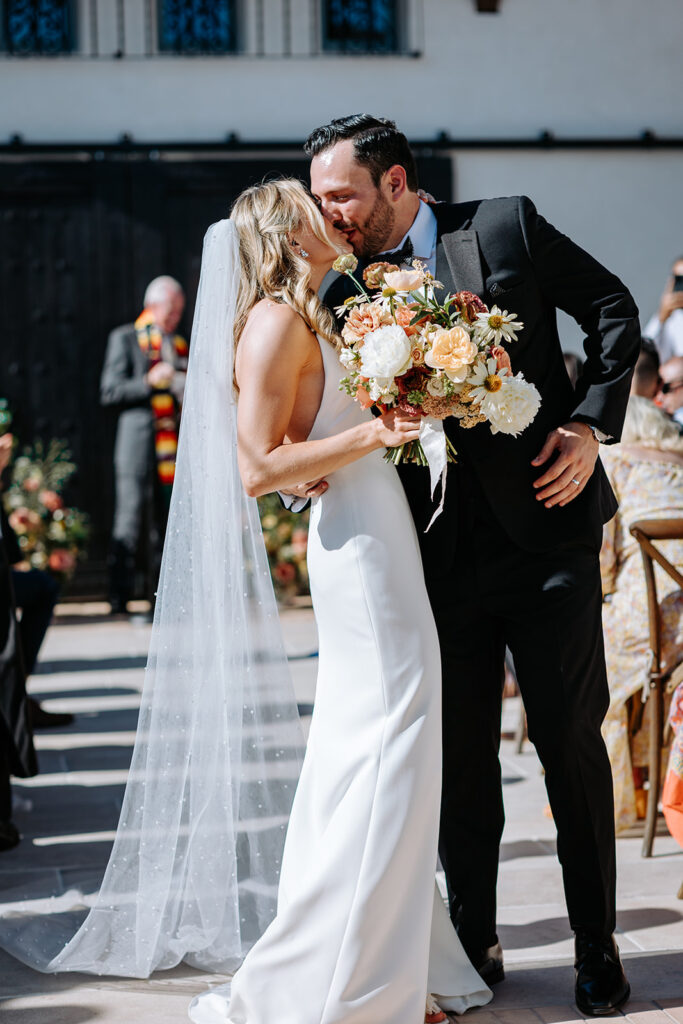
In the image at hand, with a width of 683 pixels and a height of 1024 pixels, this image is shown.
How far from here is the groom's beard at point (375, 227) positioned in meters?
3.16

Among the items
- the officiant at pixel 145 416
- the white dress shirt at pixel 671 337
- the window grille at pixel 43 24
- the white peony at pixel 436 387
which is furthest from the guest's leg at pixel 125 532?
the white peony at pixel 436 387

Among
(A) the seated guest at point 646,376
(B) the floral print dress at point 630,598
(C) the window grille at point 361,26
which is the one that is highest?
(C) the window grille at point 361,26

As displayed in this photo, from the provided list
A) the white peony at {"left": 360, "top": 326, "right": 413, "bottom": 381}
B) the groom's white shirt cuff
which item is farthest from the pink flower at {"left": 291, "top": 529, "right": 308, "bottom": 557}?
the white peony at {"left": 360, "top": 326, "right": 413, "bottom": 381}

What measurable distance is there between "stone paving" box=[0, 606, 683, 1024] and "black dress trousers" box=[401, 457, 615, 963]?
230 millimetres

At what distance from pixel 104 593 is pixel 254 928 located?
6.92 m

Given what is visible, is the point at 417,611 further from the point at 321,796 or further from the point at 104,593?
the point at 104,593

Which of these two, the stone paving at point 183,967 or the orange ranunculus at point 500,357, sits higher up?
the orange ranunculus at point 500,357

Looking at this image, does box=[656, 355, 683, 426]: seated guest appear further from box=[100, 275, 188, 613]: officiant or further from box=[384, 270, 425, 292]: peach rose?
box=[100, 275, 188, 613]: officiant

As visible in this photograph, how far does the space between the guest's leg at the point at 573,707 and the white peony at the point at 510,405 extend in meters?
0.48

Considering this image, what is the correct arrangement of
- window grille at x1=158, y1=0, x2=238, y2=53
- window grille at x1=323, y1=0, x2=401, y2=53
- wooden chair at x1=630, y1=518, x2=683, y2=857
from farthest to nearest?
window grille at x1=323, y1=0, x2=401, y2=53 < window grille at x1=158, y1=0, x2=238, y2=53 < wooden chair at x1=630, y1=518, x2=683, y2=857

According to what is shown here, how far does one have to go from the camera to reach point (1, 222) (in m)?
9.95

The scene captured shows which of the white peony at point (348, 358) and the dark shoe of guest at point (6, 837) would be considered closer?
the white peony at point (348, 358)

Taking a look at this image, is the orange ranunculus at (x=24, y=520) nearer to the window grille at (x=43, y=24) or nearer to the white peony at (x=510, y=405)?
the window grille at (x=43, y=24)

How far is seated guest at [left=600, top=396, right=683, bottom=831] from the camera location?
14.8ft
